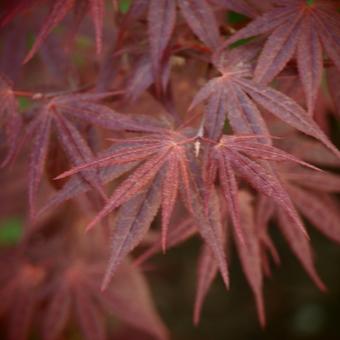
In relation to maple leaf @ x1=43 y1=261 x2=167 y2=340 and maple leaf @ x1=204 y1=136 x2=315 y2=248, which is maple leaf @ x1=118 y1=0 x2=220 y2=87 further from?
maple leaf @ x1=43 y1=261 x2=167 y2=340

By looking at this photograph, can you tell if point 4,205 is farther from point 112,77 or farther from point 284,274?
point 284,274

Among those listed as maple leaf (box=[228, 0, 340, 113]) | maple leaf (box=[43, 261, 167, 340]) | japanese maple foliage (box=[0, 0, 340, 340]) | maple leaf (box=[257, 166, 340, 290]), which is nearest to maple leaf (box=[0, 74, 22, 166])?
japanese maple foliage (box=[0, 0, 340, 340])

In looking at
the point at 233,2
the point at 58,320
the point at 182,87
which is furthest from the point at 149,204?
the point at 58,320

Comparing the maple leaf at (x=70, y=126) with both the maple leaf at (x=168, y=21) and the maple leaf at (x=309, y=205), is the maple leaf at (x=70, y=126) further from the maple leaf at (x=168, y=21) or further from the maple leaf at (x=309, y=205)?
the maple leaf at (x=309, y=205)

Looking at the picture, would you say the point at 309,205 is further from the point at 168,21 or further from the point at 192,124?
the point at 168,21

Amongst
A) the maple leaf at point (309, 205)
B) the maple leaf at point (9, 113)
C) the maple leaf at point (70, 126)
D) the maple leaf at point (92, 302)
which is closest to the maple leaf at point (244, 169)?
the maple leaf at point (70, 126)
